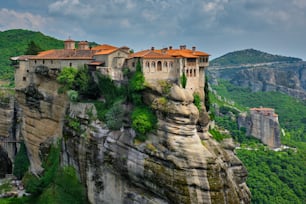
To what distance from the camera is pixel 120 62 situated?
46.3 metres

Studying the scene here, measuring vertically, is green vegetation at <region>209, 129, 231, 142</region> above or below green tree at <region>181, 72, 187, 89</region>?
below

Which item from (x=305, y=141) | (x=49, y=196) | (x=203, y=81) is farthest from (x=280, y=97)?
(x=49, y=196)

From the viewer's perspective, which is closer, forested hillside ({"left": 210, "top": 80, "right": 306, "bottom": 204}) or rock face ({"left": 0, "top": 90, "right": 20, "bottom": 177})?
rock face ({"left": 0, "top": 90, "right": 20, "bottom": 177})

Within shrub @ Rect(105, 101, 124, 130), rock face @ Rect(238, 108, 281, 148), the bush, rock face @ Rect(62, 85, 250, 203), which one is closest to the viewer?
rock face @ Rect(62, 85, 250, 203)

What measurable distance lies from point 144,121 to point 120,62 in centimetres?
1023

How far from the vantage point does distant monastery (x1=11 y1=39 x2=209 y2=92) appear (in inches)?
1679

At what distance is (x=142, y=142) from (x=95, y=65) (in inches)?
541

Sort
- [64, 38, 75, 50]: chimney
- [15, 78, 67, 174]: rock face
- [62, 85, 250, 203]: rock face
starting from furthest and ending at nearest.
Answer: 1. [64, 38, 75, 50]: chimney
2. [15, 78, 67, 174]: rock face
3. [62, 85, 250, 203]: rock face

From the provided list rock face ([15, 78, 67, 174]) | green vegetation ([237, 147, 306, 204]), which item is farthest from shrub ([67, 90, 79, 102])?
green vegetation ([237, 147, 306, 204])

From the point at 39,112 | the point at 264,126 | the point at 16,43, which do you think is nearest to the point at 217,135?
the point at 39,112

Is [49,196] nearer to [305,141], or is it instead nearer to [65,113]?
[65,113]

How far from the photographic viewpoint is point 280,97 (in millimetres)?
166000

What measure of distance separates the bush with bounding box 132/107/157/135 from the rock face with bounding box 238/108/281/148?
66371 mm

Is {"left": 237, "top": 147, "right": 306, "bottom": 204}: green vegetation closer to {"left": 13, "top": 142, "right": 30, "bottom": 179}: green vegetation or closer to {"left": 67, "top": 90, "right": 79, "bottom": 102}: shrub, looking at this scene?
{"left": 67, "top": 90, "right": 79, "bottom": 102}: shrub
